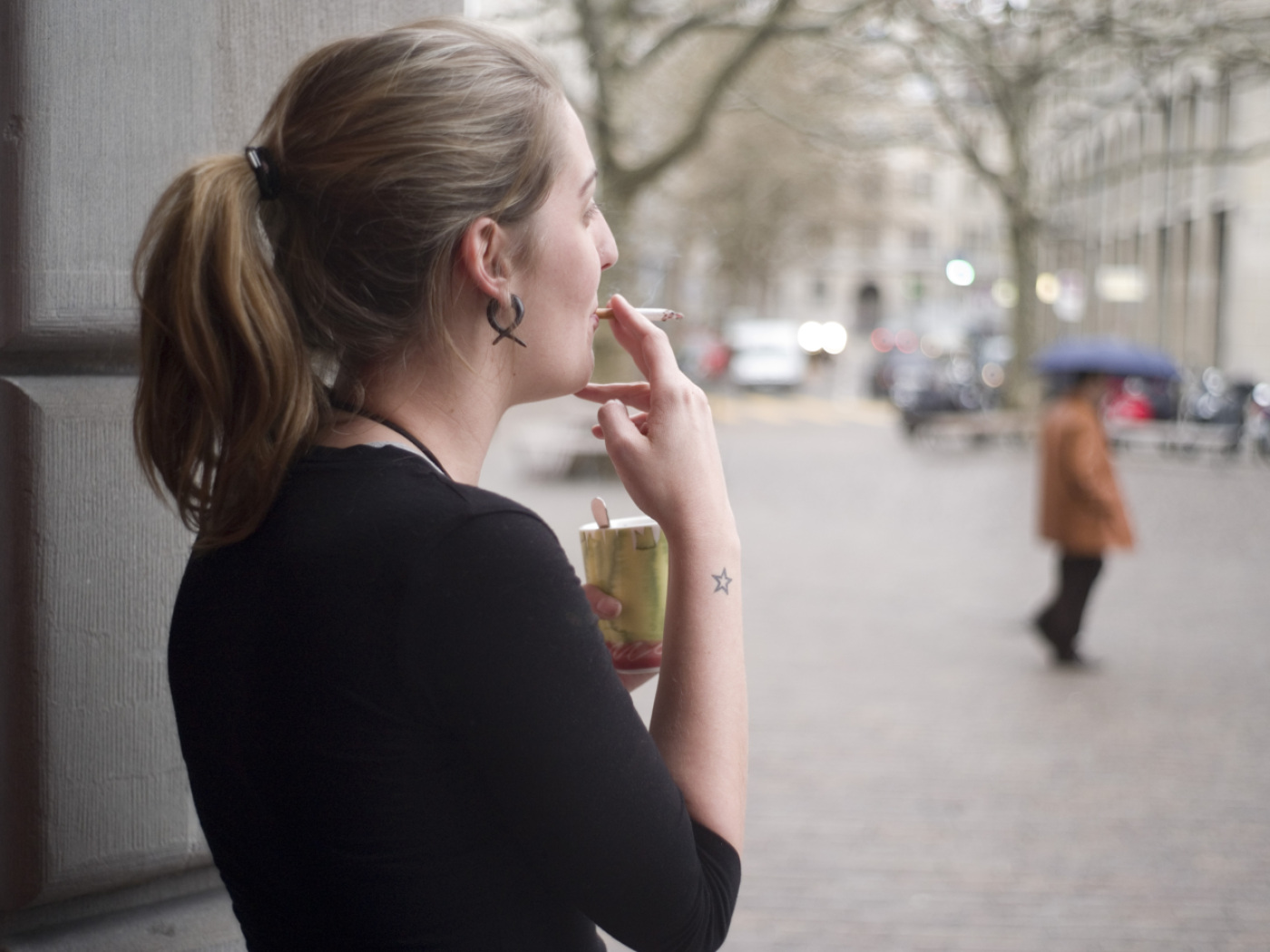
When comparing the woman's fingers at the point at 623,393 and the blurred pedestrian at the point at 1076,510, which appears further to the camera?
the blurred pedestrian at the point at 1076,510

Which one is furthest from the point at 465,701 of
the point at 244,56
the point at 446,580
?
the point at 244,56

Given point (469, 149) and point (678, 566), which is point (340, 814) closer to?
point (678, 566)

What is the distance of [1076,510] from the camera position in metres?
8.00

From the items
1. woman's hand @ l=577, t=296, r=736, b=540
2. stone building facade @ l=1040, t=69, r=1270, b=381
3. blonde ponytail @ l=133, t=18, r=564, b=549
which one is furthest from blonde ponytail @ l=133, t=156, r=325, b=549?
stone building facade @ l=1040, t=69, r=1270, b=381

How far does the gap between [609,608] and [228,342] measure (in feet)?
1.63

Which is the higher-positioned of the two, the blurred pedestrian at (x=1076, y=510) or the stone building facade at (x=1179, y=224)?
the stone building facade at (x=1179, y=224)

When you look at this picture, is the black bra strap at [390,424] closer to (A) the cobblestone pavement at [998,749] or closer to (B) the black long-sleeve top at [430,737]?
(B) the black long-sleeve top at [430,737]

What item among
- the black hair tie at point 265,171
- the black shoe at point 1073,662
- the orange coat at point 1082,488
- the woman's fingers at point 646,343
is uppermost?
the black hair tie at point 265,171

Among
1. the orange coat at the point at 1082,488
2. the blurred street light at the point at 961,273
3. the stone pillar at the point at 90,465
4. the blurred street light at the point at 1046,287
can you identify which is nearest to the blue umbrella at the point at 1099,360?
the orange coat at the point at 1082,488

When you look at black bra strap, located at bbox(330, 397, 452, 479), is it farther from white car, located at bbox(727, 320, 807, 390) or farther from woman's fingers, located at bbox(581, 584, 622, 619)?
white car, located at bbox(727, 320, 807, 390)

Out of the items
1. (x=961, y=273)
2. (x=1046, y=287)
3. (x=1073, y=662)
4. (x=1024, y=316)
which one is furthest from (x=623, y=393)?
(x=1046, y=287)

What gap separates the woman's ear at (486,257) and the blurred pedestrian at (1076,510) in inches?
278

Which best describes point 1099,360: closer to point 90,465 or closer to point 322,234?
point 90,465

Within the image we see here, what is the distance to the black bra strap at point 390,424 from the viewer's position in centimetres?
135
